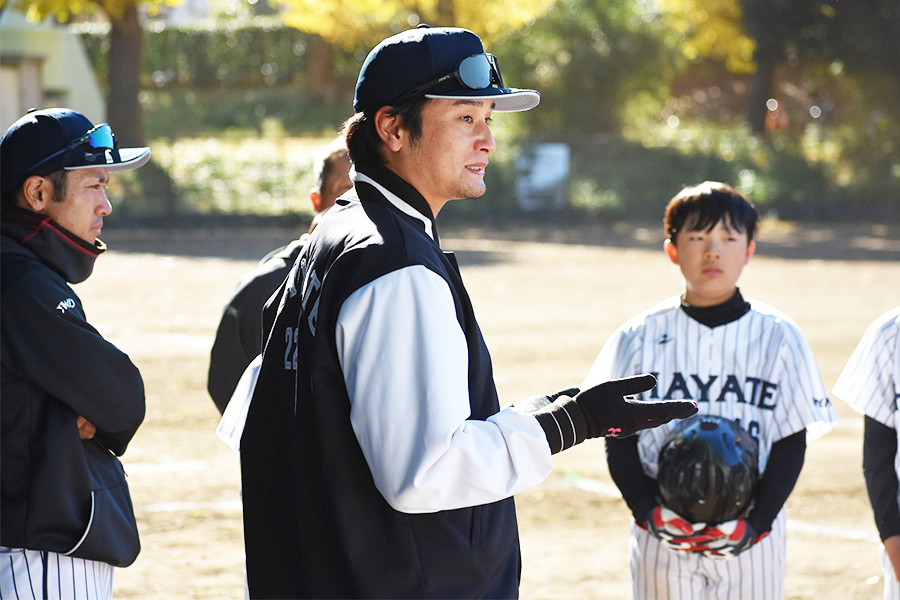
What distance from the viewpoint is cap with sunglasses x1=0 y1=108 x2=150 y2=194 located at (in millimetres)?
3330

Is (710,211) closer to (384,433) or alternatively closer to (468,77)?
(468,77)

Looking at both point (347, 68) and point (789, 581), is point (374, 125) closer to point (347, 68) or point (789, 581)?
point (789, 581)

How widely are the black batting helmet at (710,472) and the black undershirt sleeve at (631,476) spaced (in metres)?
0.09

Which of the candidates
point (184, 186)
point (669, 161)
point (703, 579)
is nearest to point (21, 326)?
point (703, 579)

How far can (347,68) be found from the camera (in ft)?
121

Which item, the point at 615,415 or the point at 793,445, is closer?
the point at 615,415

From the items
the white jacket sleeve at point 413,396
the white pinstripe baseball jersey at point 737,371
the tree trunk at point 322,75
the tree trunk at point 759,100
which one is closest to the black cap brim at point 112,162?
the white jacket sleeve at point 413,396

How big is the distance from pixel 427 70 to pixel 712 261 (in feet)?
5.70

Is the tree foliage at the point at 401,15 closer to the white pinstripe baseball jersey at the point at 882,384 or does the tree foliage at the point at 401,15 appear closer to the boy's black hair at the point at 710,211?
the boy's black hair at the point at 710,211

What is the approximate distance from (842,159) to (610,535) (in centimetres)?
2396

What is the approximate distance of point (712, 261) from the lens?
4.00m

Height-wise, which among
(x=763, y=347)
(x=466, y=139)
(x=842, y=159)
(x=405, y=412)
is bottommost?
(x=842, y=159)

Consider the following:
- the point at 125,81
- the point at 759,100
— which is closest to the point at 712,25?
the point at 759,100

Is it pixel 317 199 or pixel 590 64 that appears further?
pixel 590 64
